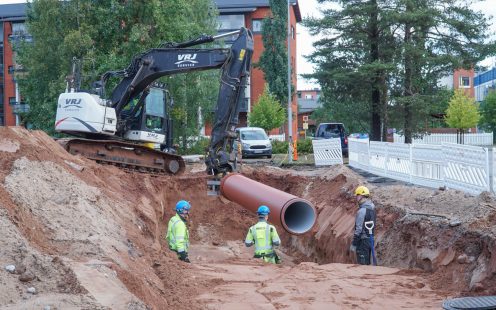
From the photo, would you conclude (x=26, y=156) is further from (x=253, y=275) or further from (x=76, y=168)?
(x=253, y=275)

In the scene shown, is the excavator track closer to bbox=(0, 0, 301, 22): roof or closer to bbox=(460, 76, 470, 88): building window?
bbox=(0, 0, 301, 22): roof

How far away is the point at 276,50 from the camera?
54125mm

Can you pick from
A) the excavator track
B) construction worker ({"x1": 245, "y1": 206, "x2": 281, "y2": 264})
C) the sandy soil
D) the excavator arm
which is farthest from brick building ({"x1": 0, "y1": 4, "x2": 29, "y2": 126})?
construction worker ({"x1": 245, "y1": 206, "x2": 281, "y2": 264})

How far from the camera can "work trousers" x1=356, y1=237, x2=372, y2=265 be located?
12.4 meters

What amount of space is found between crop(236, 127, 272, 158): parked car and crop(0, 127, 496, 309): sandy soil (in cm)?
1963

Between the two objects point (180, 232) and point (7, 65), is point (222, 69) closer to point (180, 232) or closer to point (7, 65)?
point (180, 232)

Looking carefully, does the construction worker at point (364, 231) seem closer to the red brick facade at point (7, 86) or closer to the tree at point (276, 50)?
the tree at point (276, 50)

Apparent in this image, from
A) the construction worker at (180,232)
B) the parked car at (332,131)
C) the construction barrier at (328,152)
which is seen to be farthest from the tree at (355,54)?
the construction worker at (180,232)

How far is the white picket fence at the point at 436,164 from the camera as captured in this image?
1352cm

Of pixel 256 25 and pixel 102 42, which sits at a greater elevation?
pixel 256 25

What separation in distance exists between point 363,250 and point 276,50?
4299 centimetres

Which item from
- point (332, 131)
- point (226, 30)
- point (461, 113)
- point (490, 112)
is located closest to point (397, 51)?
point (332, 131)

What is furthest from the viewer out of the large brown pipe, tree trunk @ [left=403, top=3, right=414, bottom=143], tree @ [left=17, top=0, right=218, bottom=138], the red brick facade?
the red brick facade

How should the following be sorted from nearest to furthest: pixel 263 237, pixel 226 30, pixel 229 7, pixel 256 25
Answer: pixel 263 237, pixel 226 30, pixel 229 7, pixel 256 25
